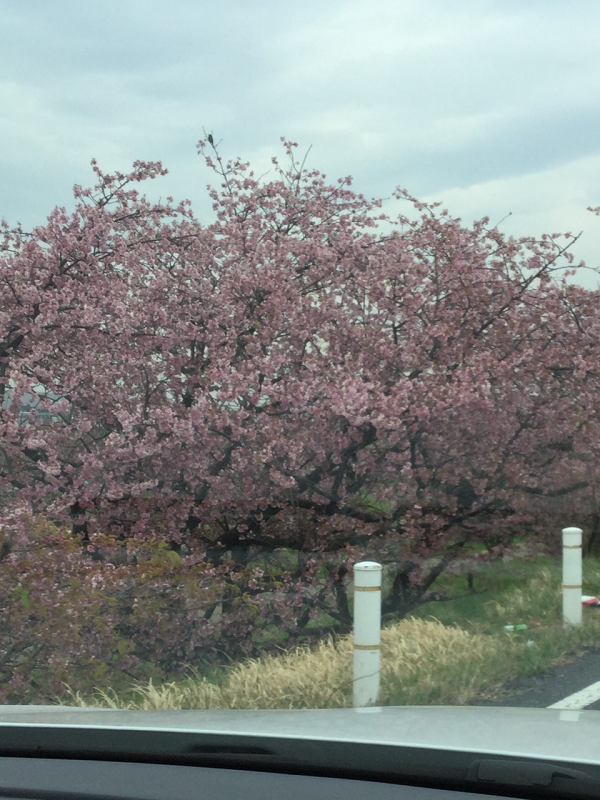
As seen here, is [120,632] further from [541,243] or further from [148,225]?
[541,243]

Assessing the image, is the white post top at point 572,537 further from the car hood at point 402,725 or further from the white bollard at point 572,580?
the car hood at point 402,725

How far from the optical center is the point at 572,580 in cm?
827

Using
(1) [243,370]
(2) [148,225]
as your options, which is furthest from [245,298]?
(2) [148,225]

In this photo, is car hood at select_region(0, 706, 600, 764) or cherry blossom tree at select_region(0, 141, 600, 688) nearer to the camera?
car hood at select_region(0, 706, 600, 764)

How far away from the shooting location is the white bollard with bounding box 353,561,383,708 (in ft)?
18.8

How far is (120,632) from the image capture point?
774 centimetres

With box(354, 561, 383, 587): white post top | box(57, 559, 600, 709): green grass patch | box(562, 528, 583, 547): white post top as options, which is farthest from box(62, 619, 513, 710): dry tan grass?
box(562, 528, 583, 547): white post top

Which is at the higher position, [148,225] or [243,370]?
[148,225]

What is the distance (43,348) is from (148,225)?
2.50m

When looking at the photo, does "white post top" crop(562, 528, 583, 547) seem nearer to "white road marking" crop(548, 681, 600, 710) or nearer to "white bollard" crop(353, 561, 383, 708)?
"white road marking" crop(548, 681, 600, 710)

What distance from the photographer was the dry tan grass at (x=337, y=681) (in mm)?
5848

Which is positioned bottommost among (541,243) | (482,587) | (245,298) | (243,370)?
(482,587)

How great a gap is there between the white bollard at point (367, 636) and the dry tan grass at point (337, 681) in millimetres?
166

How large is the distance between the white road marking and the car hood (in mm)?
3149
